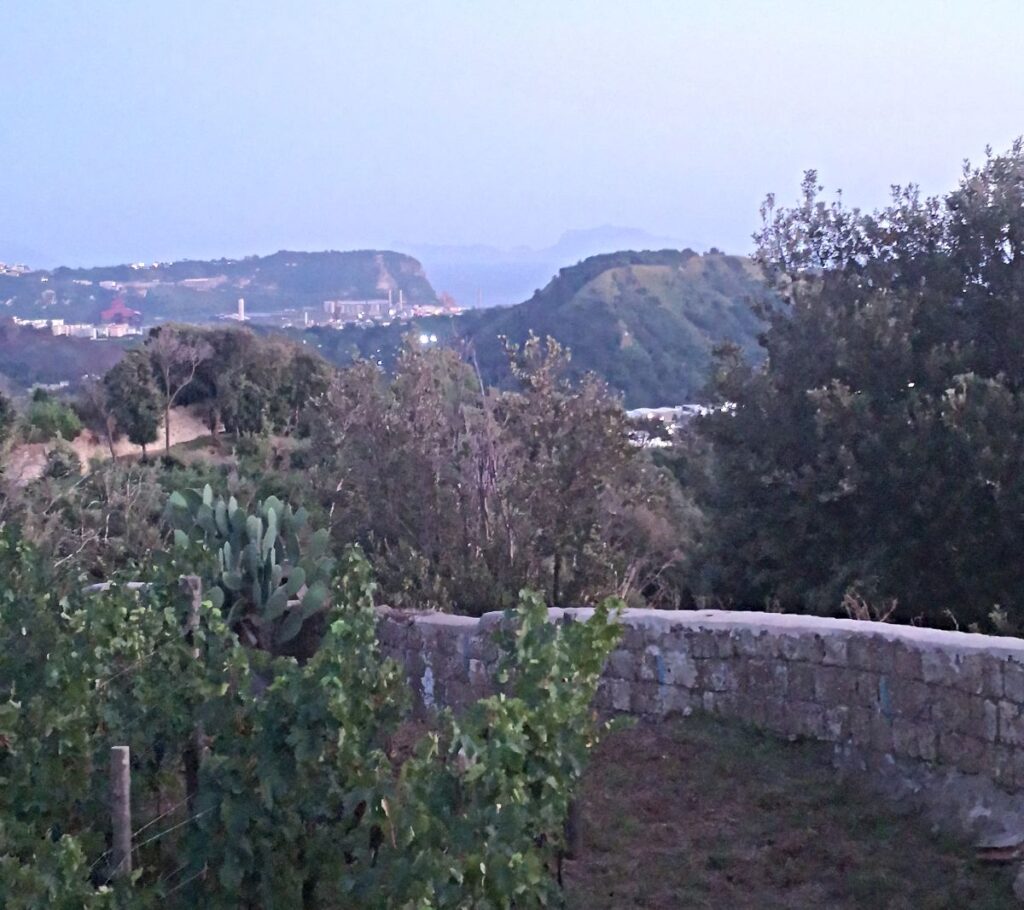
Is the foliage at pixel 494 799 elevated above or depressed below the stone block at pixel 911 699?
above

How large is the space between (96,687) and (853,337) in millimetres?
6118

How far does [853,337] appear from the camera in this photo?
8828 millimetres

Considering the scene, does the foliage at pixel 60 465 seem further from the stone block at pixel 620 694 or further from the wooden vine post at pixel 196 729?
the stone block at pixel 620 694

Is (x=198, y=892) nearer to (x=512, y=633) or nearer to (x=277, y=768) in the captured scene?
(x=277, y=768)

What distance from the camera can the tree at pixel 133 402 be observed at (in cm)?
2377

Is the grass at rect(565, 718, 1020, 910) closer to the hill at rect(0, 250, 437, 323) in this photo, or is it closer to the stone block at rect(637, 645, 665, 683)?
the stone block at rect(637, 645, 665, 683)

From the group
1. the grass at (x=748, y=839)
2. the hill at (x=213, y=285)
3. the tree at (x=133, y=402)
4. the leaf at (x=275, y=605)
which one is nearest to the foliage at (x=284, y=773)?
the grass at (x=748, y=839)

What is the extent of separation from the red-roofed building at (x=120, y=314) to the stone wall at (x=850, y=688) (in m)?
41.3

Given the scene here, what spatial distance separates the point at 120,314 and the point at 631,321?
65.7 ft

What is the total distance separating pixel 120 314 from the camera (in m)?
46.3

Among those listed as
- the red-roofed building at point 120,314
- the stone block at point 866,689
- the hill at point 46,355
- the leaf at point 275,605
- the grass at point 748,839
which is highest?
the red-roofed building at point 120,314

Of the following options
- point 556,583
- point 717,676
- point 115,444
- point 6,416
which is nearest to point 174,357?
point 115,444

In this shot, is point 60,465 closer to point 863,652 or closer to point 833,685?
point 833,685

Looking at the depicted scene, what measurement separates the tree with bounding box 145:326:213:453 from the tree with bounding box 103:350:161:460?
0.98 feet
